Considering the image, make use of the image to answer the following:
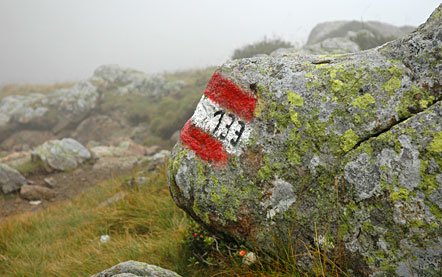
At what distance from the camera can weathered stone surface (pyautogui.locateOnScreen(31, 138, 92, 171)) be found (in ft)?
37.8

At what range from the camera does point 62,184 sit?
10.5m

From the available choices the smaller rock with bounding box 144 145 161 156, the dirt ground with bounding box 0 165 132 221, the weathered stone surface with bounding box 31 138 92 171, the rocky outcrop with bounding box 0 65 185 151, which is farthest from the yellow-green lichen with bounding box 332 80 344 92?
the rocky outcrop with bounding box 0 65 185 151

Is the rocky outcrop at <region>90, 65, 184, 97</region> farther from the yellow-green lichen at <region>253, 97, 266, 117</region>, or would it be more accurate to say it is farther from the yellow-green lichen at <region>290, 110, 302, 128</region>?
the yellow-green lichen at <region>290, 110, 302, 128</region>

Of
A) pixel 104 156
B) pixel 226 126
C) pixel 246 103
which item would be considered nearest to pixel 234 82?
pixel 246 103

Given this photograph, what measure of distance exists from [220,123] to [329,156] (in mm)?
1057

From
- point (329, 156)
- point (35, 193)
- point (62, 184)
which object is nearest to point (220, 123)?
point (329, 156)

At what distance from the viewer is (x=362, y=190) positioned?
2029mm

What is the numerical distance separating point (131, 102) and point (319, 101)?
65.2 feet

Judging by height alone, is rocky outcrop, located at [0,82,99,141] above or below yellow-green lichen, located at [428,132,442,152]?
below

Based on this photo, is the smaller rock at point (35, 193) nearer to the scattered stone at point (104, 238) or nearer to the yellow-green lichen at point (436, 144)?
the scattered stone at point (104, 238)

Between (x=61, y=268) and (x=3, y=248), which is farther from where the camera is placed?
(x=3, y=248)

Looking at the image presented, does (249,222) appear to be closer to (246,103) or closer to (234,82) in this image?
(246,103)

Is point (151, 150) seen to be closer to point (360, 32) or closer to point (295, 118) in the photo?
point (295, 118)

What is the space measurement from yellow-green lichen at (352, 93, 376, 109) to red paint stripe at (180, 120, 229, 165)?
116 centimetres
